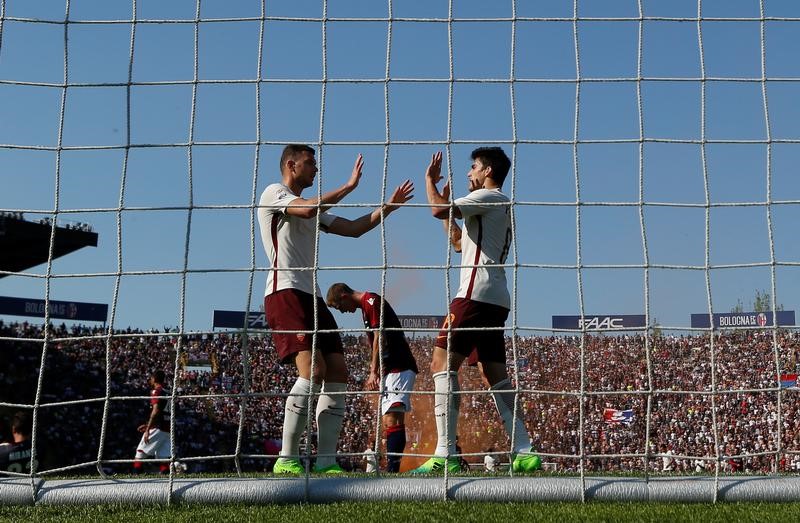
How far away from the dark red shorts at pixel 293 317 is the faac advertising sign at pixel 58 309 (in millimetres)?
29871

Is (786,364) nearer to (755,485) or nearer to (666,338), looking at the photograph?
(666,338)

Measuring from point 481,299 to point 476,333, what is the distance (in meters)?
0.21

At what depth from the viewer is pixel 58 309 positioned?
33.0m

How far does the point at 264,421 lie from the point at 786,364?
45.4ft

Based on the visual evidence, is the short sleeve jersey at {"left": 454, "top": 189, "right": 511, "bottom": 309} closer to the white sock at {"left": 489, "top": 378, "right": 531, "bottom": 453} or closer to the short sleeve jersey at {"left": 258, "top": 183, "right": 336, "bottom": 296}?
the white sock at {"left": 489, "top": 378, "right": 531, "bottom": 453}

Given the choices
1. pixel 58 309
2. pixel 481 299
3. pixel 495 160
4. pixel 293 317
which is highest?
pixel 58 309

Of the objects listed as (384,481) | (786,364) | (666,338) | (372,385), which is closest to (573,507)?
(384,481)

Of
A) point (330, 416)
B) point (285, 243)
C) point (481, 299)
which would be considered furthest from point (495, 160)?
point (330, 416)

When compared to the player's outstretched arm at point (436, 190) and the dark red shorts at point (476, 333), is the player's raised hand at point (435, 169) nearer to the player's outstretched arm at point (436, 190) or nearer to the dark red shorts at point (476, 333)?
the player's outstretched arm at point (436, 190)

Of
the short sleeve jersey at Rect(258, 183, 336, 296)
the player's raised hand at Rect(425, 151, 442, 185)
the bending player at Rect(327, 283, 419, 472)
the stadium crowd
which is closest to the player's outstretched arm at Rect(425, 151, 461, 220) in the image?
the player's raised hand at Rect(425, 151, 442, 185)

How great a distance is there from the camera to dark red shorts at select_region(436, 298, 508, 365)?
4547 mm

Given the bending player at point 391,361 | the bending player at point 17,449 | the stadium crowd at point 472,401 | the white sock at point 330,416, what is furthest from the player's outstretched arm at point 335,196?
the stadium crowd at point 472,401

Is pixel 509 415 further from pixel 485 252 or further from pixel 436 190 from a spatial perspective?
pixel 436 190

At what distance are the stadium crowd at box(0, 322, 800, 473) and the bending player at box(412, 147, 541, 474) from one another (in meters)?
12.8
